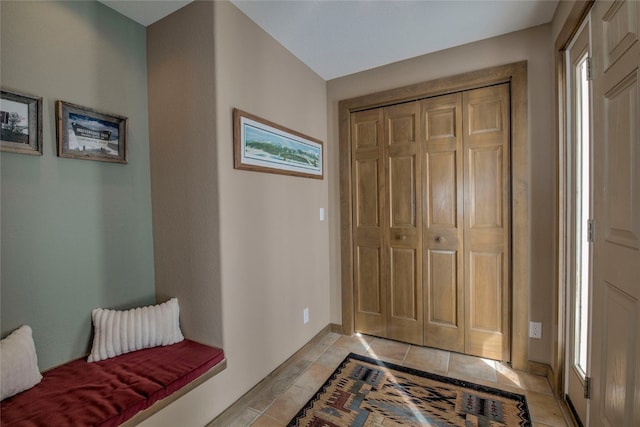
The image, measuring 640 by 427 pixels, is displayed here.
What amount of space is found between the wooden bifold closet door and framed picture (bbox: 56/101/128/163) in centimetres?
185

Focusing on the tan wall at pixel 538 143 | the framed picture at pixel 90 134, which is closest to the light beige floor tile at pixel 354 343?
the tan wall at pixel 538 143

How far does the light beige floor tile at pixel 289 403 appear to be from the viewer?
167 centimetres

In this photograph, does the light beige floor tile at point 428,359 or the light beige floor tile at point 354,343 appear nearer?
the light beige floor tile at point 428,359

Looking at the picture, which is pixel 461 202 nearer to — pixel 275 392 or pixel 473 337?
pixel 473 337

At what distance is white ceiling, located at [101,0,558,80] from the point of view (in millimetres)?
1708

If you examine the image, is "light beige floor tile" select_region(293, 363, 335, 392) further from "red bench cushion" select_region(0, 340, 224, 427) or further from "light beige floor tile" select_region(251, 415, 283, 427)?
"red bench cushion" select_region(0, 340, 224, 427)

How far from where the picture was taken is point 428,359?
2236mm

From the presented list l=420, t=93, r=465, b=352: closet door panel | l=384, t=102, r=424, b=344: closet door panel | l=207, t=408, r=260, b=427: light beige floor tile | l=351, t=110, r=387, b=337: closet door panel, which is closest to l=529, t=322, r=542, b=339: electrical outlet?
l=420, t=93, r=465, b=352: closet door panel

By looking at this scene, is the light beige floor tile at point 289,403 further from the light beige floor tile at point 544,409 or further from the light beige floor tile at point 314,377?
the light beige floor tile at point 544,409

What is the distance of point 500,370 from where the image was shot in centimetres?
205

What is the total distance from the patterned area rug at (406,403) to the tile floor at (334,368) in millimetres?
81

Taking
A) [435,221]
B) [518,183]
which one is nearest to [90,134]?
[435,221]

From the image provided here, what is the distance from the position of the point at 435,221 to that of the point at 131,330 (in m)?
2.30

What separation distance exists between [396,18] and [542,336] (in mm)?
2469
